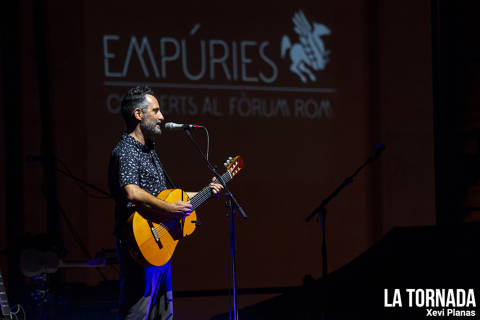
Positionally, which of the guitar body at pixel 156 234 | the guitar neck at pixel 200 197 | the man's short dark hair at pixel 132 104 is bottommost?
the guitar body at pixel 156 234

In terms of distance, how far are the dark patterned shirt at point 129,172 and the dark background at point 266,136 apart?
78.0 inches

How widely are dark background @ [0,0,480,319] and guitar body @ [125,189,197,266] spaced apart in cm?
196

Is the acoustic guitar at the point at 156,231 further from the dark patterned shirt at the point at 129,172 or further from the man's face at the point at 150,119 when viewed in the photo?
the man's face at the point at 150,119

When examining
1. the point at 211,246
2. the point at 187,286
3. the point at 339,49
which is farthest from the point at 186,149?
the point at 339,49

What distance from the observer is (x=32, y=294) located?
372cm

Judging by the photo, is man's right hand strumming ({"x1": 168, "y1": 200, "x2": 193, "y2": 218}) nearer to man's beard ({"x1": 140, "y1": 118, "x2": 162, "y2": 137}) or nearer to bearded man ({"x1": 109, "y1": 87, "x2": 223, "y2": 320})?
bearded man ({"x1": 109, "y1": 87, "x2": 223, "y2": 320})

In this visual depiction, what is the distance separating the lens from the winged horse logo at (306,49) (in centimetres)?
549

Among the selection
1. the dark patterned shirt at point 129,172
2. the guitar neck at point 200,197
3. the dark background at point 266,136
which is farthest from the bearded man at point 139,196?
the dark background at point 266,136

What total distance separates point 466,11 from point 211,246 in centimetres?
365

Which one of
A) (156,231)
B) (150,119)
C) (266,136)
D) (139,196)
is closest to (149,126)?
(150,119)

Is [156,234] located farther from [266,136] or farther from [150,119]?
[266,136]

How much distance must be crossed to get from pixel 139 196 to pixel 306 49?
10.9 ft

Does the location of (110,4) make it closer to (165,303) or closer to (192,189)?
(192,189)

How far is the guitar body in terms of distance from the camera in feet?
8.70
